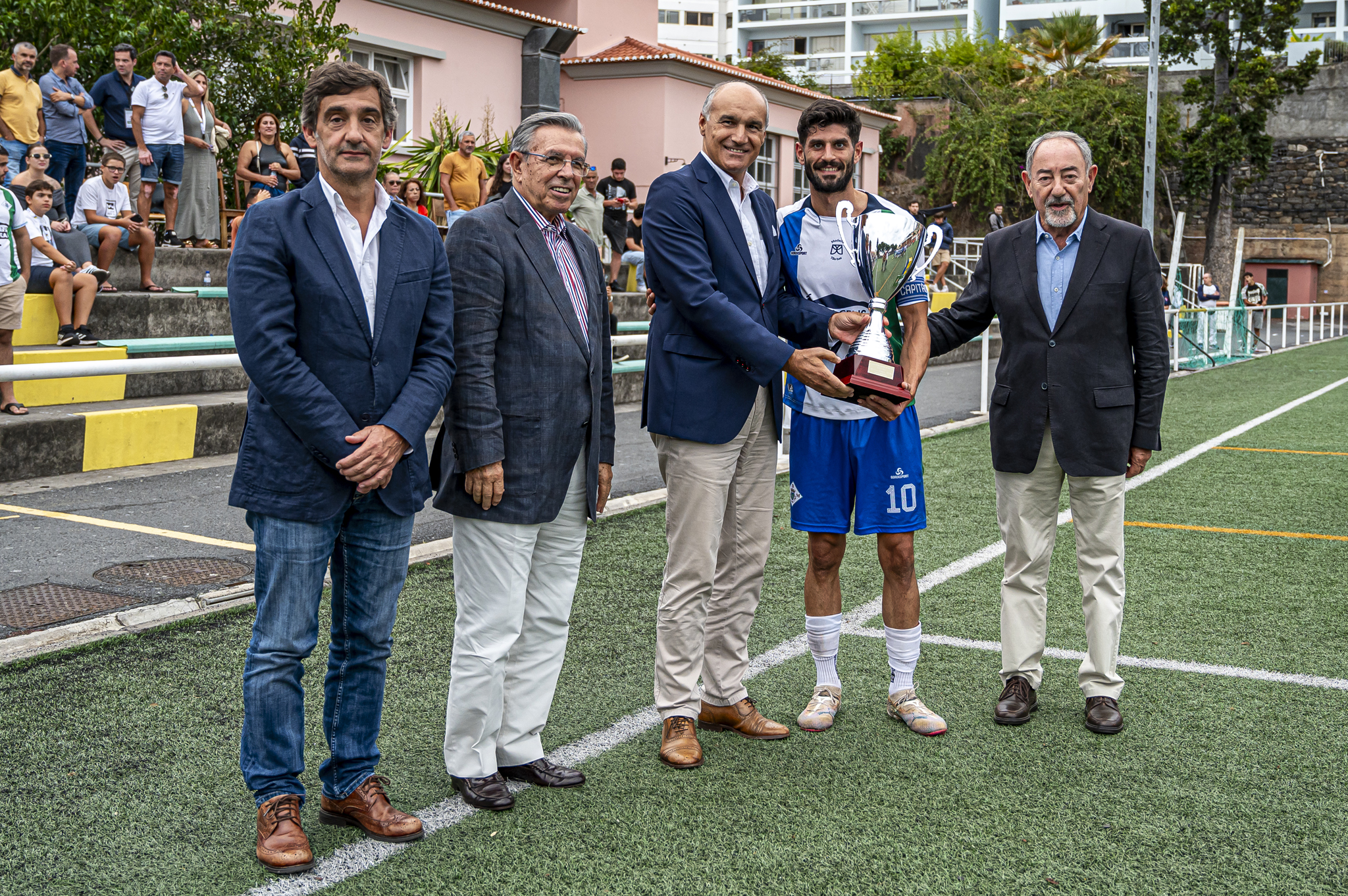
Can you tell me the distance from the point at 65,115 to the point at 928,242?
33.9ft

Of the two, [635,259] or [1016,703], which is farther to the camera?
[635,259]

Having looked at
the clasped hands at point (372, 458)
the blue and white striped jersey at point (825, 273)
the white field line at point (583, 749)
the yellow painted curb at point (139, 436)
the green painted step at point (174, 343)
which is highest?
the blue and white striped jersey at point (825, 273)

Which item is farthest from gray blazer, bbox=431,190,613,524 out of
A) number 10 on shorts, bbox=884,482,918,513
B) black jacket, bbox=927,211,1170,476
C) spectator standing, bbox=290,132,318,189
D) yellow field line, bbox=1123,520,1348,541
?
spectator standing, bbox=290,132,318,189

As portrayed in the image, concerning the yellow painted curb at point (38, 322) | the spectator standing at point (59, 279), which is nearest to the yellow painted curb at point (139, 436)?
the spectator standing at point (59, 279)

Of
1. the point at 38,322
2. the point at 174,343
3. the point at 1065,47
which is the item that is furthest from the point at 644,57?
the point at 1065,47

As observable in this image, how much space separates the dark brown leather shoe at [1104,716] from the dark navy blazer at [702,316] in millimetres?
1590

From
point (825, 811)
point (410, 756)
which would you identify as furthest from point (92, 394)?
point (825, 811)

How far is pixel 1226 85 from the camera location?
131 ft

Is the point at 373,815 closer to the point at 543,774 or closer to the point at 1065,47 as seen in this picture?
the point at 543,774

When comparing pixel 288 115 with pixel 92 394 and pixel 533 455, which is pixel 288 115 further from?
pixel 533 455

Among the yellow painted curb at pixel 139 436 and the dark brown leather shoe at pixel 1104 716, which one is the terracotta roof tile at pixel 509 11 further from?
the dark brown leather shoe at pixel 1104 716

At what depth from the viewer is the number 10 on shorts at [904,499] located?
4234 millimetres

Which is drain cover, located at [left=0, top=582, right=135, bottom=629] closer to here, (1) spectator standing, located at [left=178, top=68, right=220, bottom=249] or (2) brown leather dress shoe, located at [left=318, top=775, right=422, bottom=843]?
(2) brown leather dress shoe, located at [left=318, top=775, right=422, bottom=843]

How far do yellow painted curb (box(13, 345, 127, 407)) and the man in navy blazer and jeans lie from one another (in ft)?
23.5
